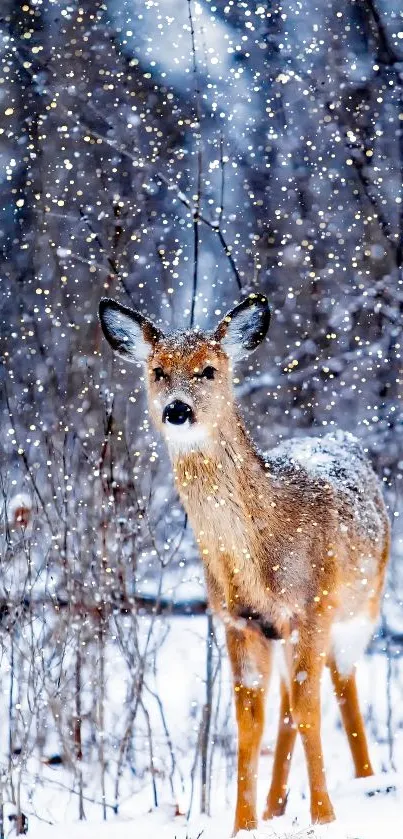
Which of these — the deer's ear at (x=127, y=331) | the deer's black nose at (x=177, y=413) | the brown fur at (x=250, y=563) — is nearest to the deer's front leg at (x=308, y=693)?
the brown fur at (x=250, y=563)

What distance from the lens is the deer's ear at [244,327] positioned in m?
5.07

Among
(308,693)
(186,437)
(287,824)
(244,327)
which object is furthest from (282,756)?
(244,327)

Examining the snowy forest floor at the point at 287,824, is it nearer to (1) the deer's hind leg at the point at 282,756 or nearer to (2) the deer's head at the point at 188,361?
(1) the deer's hind leg at the point at 282,756

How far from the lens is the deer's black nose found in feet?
14.9

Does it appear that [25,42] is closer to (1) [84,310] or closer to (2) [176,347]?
(1) [84,310]

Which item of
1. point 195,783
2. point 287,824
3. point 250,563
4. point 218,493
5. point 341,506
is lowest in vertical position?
point 287,824

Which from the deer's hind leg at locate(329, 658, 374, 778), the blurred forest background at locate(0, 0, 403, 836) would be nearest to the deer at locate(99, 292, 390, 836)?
the deer's hind leg at locate(329, 658, 374, 778)

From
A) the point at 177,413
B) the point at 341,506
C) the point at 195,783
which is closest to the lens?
the point at 177,413

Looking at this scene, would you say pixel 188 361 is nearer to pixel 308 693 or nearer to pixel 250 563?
pixel 250 563

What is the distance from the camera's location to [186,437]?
15.4 ft

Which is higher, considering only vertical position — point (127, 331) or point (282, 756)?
point (127, 331)

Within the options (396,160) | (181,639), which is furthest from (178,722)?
(396,160)

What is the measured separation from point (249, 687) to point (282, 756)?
35.5 inches

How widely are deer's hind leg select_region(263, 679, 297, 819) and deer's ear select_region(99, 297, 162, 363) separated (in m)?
1.83
